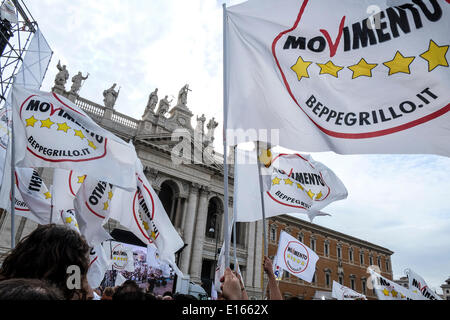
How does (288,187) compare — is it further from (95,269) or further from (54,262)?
(54,262)

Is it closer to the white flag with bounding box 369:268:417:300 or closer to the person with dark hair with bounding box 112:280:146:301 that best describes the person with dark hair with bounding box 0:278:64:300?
the person with dark hair with bounding box 112:280:146:301

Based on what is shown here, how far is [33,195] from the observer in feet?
20.9

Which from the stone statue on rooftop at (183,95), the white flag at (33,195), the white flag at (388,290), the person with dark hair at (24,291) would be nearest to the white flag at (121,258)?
the white flag at (33,195)

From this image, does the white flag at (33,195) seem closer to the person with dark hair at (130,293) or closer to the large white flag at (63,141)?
the large white flag at (63,141)

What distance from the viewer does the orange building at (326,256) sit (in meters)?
37.4

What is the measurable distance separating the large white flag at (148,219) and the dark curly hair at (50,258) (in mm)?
4244

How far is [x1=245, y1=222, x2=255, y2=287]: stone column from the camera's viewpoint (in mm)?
27578

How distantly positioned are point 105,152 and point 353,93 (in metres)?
4.34

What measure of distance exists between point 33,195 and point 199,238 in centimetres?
1969

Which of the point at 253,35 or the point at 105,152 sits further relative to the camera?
the point at 105,152
